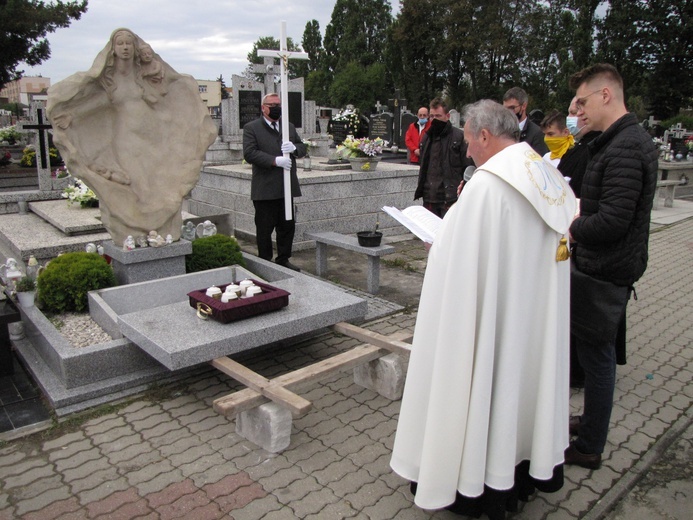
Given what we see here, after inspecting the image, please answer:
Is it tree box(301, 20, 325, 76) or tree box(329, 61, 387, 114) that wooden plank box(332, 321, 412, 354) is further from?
tree box(301, 20, 325, 76)

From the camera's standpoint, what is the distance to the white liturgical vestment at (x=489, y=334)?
2234 mm

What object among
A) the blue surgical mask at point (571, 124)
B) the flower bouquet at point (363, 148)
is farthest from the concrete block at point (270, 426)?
the flower bouquet at point (363, 148)

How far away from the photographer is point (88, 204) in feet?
22.6

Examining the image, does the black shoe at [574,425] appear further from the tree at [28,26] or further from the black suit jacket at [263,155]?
the tree at [28,26]

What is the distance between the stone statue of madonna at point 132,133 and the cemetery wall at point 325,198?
2.57 meters

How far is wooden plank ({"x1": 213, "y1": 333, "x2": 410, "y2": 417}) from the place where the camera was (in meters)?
3.04

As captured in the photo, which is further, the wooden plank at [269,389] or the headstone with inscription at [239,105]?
the headstone with inscription at [239,105]

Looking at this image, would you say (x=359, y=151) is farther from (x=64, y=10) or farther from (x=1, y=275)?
(x=64, y=10)

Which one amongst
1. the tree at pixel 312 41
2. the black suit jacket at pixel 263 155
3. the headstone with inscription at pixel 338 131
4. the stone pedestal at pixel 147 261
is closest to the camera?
the stone pedestal at pixel 147 261

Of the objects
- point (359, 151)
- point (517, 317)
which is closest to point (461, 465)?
point (517, 317)

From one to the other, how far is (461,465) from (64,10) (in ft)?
63.0

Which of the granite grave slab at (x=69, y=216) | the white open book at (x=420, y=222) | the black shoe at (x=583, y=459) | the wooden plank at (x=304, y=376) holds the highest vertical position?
the white open book at (x=420, y=222)

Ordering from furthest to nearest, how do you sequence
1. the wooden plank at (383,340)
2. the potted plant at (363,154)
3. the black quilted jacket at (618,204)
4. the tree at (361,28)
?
the tree at (361,28) < the potted plant at (363,154) < the wooden plank at (383,340) < the black quilted jacket at (618,204)

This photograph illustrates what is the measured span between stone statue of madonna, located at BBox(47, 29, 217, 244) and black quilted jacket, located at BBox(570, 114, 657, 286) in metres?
3.65
